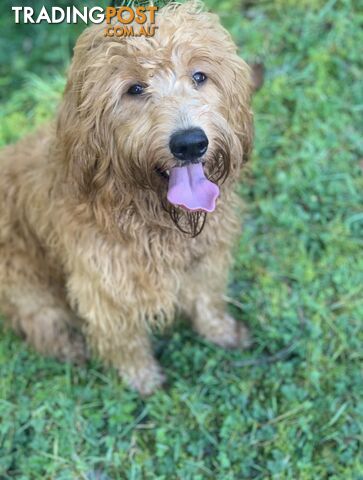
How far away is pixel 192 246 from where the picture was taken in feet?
8.93

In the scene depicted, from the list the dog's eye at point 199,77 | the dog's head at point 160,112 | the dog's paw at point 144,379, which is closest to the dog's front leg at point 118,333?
the dog's paw at point 144,379

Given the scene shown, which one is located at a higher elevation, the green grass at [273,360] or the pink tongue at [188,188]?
the pink tongue at [188,188]

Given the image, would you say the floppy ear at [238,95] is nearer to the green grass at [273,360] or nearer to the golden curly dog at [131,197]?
the golden curly dog at [131,197]

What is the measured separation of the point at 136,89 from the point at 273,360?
5.81 feet

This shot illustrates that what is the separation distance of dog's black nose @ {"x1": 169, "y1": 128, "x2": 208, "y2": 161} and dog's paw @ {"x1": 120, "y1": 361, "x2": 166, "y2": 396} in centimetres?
156

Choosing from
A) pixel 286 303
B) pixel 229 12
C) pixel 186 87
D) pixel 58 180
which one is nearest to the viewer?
pixel 186 87

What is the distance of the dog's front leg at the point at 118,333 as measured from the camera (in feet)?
9.37

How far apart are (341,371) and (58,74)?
119 inches

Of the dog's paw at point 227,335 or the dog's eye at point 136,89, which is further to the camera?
the dog's paw at point 227,335

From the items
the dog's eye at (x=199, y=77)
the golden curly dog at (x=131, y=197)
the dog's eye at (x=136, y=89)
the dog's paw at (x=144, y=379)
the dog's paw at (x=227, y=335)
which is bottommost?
the dog's paw at (x=144, y=379)

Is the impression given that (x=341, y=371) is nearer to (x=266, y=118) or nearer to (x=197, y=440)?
(x=197, y=440)

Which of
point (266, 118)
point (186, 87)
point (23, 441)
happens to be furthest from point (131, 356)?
point (266, 118)

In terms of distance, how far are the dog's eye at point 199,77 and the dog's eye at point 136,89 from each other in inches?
7.8

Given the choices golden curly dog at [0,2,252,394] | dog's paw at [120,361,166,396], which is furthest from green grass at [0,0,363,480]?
golden curly dog at [0,2,252,394]
